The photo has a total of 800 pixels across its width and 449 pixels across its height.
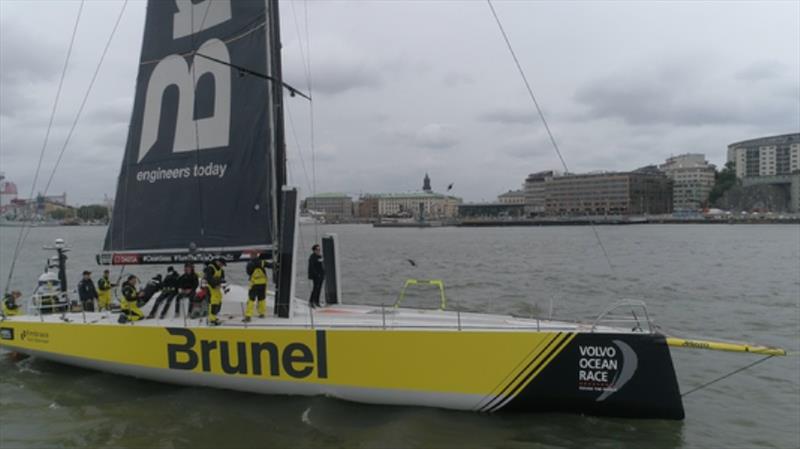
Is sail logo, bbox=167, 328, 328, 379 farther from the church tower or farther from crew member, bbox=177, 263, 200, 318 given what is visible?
the church tower

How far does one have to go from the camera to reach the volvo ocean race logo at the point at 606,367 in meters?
6.29

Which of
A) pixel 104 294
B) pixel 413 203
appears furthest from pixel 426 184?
pixel 104 294

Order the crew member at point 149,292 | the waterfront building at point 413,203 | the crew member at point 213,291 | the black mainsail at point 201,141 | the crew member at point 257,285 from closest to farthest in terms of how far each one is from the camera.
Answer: the crew member at point 213,291 → the crew member at point 257,285 → the black mainsail at point 201,141 → the crew member at point 149,292 → the waterfront building at point 413,203

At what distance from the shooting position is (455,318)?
7496mm

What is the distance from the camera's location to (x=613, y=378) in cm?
635

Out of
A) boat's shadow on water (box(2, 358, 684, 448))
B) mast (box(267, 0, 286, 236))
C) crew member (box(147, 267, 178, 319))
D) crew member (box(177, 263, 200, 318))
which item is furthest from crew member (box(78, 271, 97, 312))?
mast (box(267, 0, 286, 236))

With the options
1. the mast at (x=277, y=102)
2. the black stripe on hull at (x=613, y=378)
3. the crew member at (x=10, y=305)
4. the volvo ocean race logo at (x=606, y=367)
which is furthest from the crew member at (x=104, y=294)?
the volvo ocean race logo at (x=606, y=367)

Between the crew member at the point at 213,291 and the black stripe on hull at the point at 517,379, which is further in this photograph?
the crew member at the point at 213,291

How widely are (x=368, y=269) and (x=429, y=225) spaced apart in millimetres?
106754

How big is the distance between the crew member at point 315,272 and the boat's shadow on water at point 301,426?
1865 mm

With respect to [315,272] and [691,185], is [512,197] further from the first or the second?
[315,272]

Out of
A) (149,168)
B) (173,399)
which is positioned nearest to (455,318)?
(173,399)

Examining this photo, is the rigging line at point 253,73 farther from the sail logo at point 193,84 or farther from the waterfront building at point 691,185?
the waterfront building at point 691,185

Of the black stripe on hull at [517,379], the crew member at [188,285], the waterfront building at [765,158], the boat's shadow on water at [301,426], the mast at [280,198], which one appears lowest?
the boat's shadow on water at [301,426]
